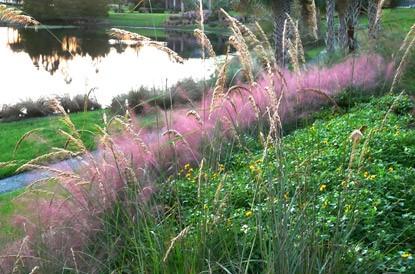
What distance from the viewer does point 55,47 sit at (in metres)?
39.1

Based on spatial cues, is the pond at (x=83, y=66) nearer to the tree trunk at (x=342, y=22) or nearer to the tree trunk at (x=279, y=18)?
the tree trunk at (x=279, y=18)

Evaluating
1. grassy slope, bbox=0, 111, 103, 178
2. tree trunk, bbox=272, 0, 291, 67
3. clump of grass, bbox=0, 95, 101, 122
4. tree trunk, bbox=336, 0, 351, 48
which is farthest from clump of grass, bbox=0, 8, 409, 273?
tree trunk, bbox=272, 0, 291, 67

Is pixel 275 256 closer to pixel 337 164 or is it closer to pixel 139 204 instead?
pixel 139 204

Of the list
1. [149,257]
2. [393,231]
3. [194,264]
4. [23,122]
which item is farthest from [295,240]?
[23,122]

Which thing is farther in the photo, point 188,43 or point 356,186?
point 188,43

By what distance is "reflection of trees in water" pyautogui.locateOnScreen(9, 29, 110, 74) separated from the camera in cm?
3148

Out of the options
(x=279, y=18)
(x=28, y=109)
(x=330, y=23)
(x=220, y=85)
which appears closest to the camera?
(x=220, y=85)

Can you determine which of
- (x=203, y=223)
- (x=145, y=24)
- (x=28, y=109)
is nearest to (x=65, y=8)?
(x=145, y=24)

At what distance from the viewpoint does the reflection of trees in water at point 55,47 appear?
31.5 metres

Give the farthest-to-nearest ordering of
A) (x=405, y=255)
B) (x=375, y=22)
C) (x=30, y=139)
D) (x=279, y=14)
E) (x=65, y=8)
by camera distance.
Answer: (x=65, y=8) → (x=279, y=14) → (x=30, y=139) → (x=375, y=22) → (x=405, y=255)

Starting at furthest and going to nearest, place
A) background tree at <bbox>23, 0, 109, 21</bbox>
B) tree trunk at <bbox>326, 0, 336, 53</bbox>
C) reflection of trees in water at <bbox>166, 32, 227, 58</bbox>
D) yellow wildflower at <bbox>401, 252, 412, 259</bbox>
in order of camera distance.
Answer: background tree at <bbox>23, 0, 109, 21</bbox>, reflection of trees in water at <bbox>166, 32, 227, 58</bbox>, tree trunk at <bbox>326, 0, 336, 53</bbox>, yellow wildflower at <bbox>401, 252, 412, 259</bbox>

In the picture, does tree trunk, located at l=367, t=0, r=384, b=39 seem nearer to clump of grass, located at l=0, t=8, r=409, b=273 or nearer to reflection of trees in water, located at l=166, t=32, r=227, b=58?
clump of grass, located at l=0, t=8, r=409, b=273

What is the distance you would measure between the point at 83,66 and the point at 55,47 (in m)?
12.5

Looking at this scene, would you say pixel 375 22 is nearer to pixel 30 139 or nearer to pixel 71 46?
pixel 30 139
